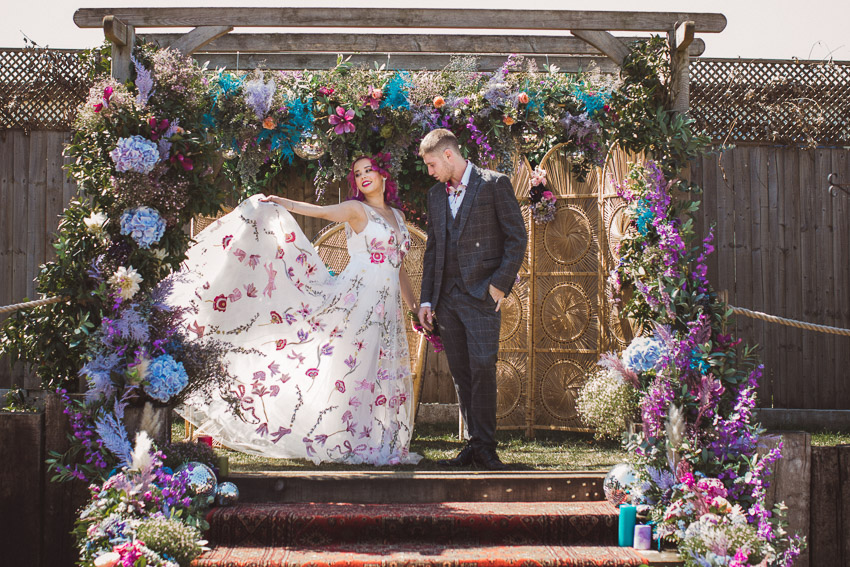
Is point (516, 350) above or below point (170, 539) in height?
above

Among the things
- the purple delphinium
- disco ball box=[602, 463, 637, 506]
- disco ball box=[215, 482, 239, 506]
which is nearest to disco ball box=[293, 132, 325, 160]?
the purple delphinium

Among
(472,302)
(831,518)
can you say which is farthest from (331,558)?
(831,518)

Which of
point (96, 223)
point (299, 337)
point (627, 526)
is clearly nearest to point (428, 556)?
point (627, 526)

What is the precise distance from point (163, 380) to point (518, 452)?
7.88 ft

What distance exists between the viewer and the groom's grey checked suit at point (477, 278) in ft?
14.5

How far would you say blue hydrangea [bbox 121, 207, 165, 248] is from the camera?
409 cm

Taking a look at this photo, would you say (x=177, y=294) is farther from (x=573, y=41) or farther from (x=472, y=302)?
(x=573, y=41)

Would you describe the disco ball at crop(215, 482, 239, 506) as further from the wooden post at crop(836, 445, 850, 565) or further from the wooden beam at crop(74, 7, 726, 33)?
the wooden post at crop(836, 445, 850, 565)

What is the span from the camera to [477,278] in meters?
Answer: 4.48

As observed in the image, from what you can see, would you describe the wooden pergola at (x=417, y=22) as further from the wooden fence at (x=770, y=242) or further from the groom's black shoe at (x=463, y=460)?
the wooden fence at (x=770, y=242)

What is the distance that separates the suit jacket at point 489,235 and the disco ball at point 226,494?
1606mm

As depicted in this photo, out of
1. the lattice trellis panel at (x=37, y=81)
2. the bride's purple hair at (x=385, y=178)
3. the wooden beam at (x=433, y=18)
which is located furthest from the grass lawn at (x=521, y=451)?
the lattice trellis panel at (x=37, y=81)

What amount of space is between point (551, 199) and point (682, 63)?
2037 mm

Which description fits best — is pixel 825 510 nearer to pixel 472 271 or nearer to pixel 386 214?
pixel 472 271
